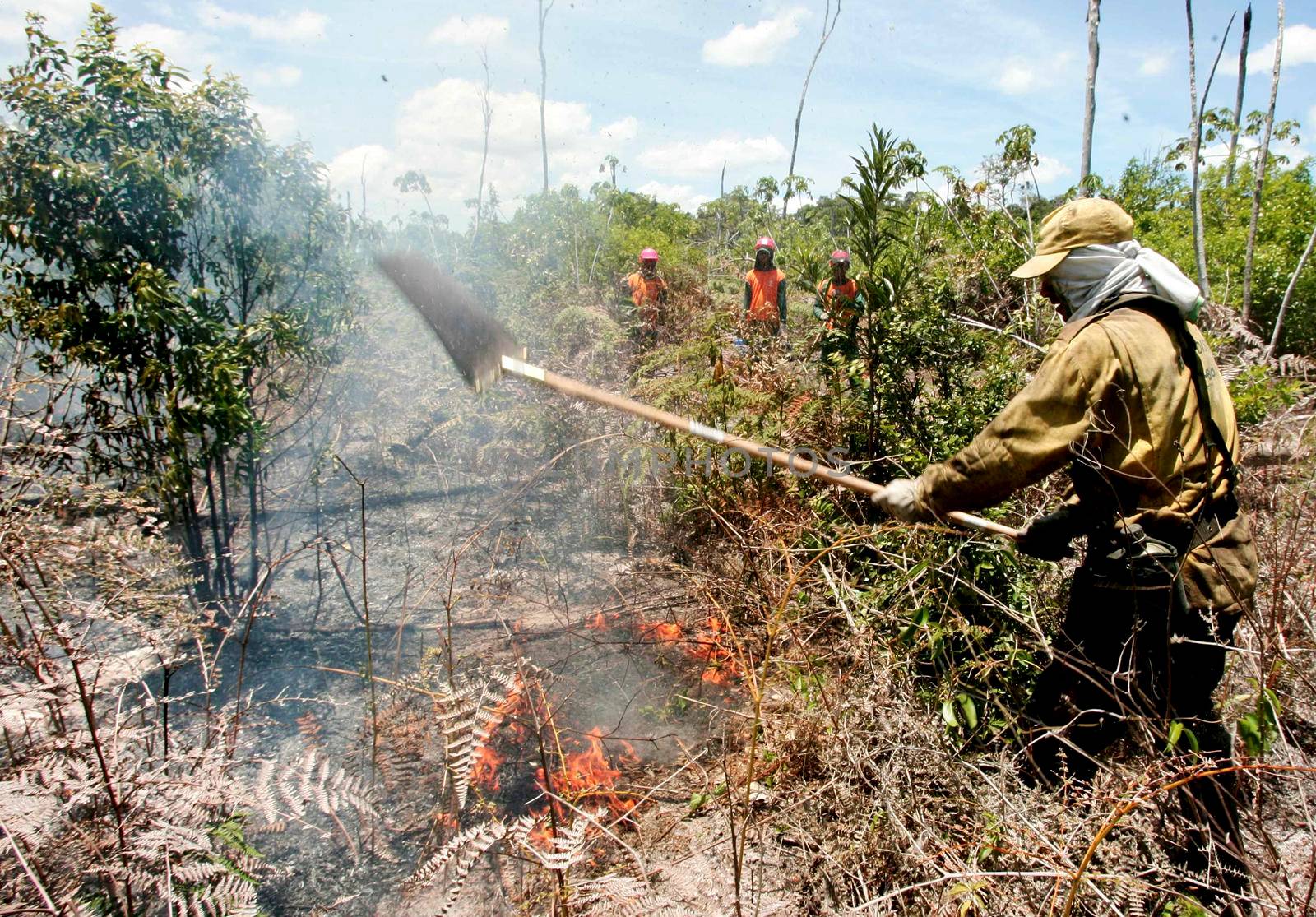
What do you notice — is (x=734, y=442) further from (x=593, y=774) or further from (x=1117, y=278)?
(x=593, y=774)

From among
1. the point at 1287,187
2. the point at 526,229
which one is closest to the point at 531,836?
the point at 526,229

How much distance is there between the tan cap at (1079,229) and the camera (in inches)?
83.3

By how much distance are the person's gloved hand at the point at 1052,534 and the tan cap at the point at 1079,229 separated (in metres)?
0.78

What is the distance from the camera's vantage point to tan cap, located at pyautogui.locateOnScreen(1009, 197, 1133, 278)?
212cm

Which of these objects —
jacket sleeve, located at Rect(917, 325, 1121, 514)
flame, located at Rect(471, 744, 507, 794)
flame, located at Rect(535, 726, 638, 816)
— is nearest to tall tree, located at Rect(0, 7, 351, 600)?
flame, located at Rect(471, 744, 507, 794)

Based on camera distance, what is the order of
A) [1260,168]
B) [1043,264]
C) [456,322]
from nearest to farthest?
[1043,264] < [456,322] < [1260,168]

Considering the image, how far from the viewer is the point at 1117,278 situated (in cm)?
211

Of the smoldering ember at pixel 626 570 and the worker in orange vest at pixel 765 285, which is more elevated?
the worker in orange vest at pixel 765 285

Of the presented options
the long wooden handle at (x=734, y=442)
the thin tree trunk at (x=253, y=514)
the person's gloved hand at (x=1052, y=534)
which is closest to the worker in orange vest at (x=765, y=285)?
the long wooden handle at (x=734, y=442)

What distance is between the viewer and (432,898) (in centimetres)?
234

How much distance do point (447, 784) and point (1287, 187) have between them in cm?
1073

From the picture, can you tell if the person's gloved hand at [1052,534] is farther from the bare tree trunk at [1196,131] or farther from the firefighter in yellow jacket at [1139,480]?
the bare tree trunk at [1196,131]

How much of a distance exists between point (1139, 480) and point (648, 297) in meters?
5.66

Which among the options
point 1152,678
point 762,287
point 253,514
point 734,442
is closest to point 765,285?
point 762,287
